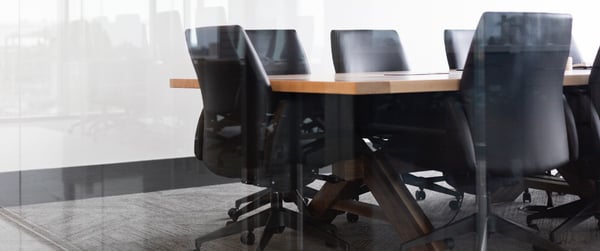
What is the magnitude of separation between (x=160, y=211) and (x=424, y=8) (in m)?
1.40

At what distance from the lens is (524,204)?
2.85m

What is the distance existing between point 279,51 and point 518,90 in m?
1.03

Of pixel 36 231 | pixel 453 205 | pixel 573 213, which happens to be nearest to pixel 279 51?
pixel 453 205

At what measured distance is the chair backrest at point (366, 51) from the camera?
3404 mm

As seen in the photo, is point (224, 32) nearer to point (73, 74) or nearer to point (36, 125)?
point (73, 74)

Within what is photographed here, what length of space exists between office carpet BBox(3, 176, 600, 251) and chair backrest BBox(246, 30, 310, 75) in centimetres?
53

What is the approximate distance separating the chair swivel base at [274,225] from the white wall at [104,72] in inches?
14.3

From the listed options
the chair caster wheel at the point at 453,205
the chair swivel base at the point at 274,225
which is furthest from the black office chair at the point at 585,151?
the chair swivel base at the point at 274,225

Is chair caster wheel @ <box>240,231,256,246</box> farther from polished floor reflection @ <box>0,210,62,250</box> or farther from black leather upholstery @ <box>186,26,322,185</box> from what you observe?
polished floor reflection @ <box>0,210,62,250</box>

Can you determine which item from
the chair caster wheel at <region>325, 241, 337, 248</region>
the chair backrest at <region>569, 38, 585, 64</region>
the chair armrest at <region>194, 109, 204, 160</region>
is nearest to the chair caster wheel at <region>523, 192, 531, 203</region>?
the chair backrest at <region>569, 38, 585, 64</region>

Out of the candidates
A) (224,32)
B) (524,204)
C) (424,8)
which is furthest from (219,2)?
(524,204)

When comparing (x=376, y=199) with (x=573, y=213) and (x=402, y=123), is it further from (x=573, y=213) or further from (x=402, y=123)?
(x=573, y=213)

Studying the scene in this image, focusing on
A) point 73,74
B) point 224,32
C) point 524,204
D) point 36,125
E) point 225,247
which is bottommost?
point 225,247

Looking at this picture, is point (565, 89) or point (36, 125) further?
point (36, 125)
